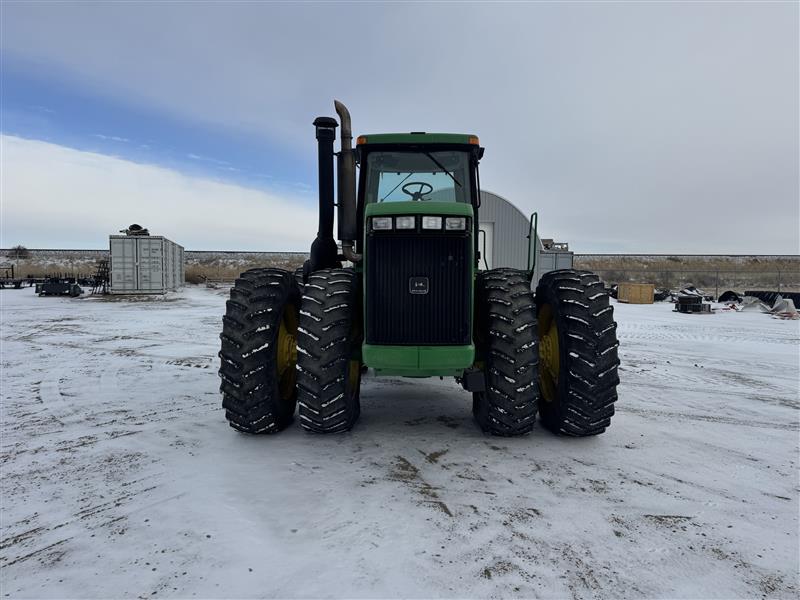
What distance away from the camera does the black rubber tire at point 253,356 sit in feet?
12.6

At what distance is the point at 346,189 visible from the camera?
4051mm

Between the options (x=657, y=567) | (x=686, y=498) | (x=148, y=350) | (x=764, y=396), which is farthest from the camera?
(x=148, y=350)

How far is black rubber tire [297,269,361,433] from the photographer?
143 inches

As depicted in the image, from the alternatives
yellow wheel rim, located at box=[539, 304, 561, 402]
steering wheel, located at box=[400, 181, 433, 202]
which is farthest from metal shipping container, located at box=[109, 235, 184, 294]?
yellow wheel rim, located at box=[539, 304, 561, 402]

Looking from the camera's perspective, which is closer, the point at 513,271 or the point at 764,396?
the point at 513,271

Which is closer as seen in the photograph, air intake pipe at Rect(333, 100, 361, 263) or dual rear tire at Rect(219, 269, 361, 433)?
dual rear tire at Rect(219, 269, 361, 433)

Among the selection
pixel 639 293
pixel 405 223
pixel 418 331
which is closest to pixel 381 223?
pixel 405 223

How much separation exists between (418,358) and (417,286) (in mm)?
563

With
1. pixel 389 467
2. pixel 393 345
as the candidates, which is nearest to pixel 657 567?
pixel 389 467

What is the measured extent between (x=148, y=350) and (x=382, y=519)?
7.57 m

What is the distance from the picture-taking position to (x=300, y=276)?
6020 mm

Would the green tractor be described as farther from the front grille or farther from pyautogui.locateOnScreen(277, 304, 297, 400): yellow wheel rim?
pyautogui.locateOnScreen(277, 304, 297, 400): yellow wheel rim

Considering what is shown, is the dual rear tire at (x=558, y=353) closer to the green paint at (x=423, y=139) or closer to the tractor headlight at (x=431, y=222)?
the tractor headlight at (x=431, y=222)

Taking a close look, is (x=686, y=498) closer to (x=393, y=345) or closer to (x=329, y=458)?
(x=393, y=345)
